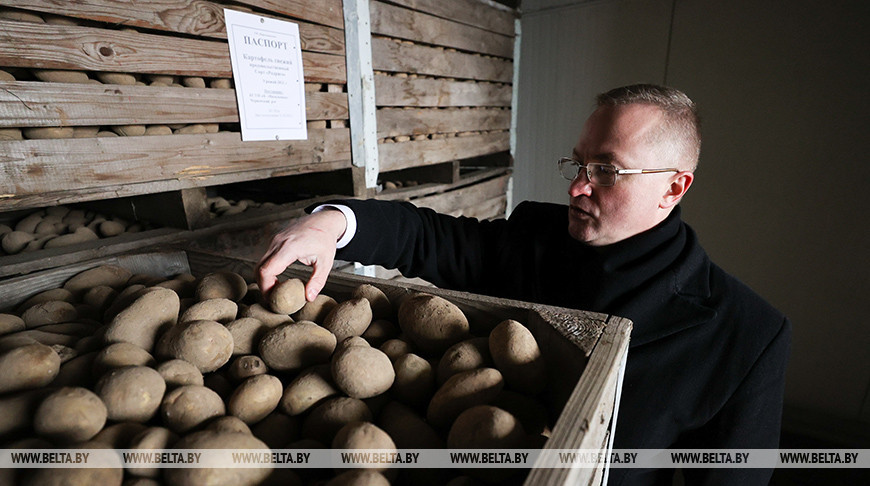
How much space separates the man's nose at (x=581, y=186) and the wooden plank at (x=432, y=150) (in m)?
1.16

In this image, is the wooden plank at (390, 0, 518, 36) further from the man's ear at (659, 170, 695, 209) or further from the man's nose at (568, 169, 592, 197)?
the man's ear at (659, 170, 695, 209)

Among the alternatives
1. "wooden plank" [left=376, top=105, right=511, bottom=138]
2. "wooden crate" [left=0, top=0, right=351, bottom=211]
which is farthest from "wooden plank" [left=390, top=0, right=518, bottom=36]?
"wooden crate" [left=0, top=0, right=351, bottom=211]

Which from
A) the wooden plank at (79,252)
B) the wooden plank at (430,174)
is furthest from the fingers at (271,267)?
the wooden plank at (430,174)

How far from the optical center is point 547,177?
373cm

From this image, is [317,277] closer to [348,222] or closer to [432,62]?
[348,222]

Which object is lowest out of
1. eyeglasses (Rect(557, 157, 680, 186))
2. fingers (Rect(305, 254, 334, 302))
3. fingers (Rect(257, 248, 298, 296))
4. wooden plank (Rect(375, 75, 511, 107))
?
fingers (Rect(305, 254, 334, 302))

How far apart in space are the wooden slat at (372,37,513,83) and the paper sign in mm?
473

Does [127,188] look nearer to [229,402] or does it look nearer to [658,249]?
[229,402]

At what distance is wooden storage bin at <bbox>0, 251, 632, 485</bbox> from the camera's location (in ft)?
1.66

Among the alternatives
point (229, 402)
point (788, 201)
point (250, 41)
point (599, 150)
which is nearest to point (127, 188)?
point (250, 41)

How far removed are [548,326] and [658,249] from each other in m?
0.67

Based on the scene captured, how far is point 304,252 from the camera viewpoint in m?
0.98

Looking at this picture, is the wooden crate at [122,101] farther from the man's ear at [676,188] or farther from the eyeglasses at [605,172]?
the man's ear at [676,188]

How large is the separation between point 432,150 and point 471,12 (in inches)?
36.6
